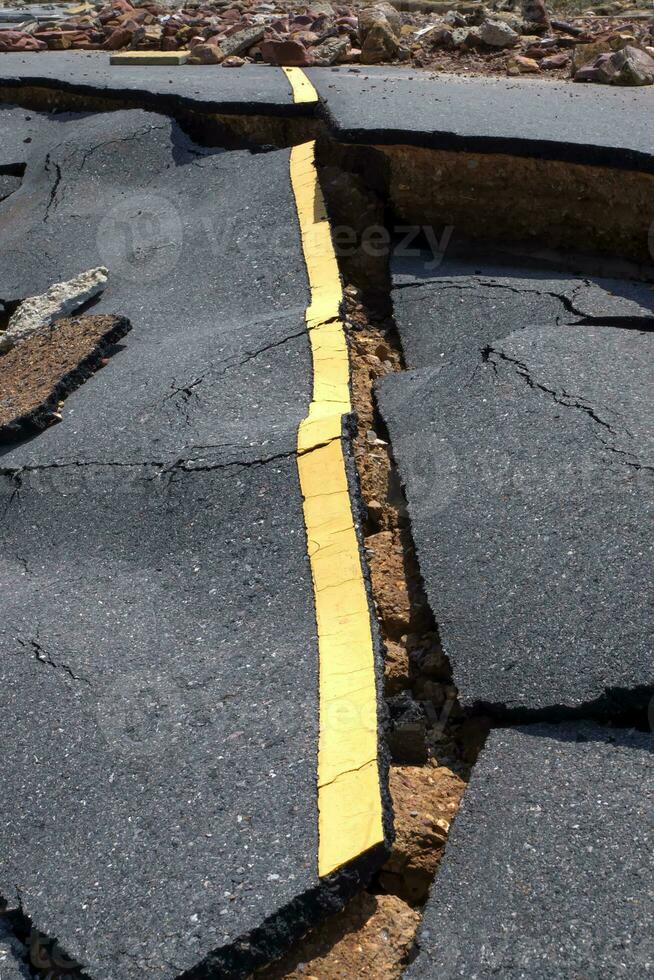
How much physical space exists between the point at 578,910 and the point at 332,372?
245 cm

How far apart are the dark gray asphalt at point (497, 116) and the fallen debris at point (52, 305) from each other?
1589mm

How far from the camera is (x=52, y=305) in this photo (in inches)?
202

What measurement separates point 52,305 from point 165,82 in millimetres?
2478

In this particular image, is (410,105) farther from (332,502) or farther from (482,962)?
(482,962)

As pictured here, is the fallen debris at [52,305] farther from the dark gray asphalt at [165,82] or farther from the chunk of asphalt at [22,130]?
the chunk of asphalt at [22,130]

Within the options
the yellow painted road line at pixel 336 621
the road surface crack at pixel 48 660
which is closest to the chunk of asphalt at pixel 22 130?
the yellow painted road line at pixel 336 621

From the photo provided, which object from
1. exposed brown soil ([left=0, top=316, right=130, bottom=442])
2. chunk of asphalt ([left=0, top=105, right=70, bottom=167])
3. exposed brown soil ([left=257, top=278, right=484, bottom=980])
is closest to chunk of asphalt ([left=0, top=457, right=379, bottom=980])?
exposed brown soil ([left=257, top=278, right=484, bottom=980])

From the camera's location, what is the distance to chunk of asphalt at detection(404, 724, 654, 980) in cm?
228

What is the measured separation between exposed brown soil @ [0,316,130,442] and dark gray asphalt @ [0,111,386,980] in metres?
0.08

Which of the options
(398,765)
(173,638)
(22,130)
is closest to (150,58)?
(22,130)

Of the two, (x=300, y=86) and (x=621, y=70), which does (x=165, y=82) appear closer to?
(x=300, y=86)

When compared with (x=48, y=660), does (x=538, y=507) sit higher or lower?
higher

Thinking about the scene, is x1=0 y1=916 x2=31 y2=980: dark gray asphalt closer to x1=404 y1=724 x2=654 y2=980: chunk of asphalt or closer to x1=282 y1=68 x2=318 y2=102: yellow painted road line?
x1=404 y1=724 x2=654 y2=980: chunk of asphalt

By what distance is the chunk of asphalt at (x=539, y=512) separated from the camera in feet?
9.48
